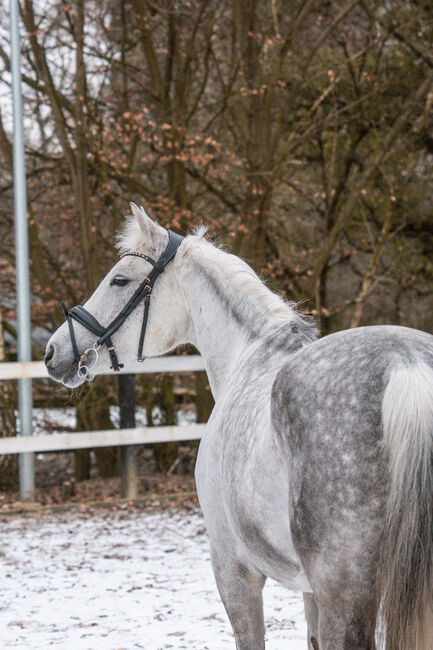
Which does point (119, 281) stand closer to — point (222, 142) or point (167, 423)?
point (167, 423)

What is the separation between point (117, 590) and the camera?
4.74 m

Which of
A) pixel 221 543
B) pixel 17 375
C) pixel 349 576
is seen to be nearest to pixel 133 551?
pixel 17 375

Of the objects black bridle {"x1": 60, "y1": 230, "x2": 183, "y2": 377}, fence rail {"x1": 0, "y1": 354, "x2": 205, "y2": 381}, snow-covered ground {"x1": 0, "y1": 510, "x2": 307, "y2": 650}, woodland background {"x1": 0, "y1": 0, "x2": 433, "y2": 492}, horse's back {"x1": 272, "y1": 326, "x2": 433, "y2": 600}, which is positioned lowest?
snow-covered ground {"x1": 0, "y1": 510, "x2": 307, "y2": 650}

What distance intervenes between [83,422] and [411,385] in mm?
7698

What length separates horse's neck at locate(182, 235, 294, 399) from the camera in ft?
9.50

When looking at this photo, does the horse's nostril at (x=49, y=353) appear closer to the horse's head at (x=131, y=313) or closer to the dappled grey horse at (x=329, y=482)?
the horse's head at (x=131, y=313)

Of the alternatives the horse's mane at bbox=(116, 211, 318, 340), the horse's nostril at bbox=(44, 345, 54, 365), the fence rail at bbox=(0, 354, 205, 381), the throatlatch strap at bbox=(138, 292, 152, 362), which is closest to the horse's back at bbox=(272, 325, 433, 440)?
the horse's mane at bbox=(116, 211, 318, 340)

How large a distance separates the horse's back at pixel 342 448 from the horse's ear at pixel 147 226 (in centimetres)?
139

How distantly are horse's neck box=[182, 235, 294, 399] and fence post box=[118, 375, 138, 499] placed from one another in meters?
4.06

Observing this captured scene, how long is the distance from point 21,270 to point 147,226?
4.49 m

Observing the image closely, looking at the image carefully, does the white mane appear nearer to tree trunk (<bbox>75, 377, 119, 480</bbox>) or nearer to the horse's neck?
the horse's neck

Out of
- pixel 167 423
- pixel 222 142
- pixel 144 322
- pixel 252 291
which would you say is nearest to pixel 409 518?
pixel 252 291

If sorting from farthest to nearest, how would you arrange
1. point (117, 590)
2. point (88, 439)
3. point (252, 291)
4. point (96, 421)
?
point (96, 421)
point (88, 439)
point (117, 590)
point (252, 291)

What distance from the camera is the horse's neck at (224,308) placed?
2896 mm
